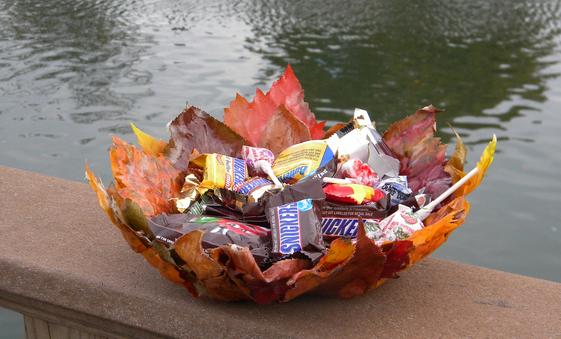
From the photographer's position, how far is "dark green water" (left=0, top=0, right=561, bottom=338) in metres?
3.65

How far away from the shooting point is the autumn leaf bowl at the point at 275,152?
4.08ft

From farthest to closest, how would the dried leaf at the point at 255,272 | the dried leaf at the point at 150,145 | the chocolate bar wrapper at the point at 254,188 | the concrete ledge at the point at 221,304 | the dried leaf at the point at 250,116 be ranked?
the dried leaf at the point at 250,116, the dried leaf at the point at 150,145, the chocolate bar wrapper at the point at 254,188, the concrete ledge at the point at 221,304, the dried leaf at the point at 255,272

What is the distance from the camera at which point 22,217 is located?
5.75 feet

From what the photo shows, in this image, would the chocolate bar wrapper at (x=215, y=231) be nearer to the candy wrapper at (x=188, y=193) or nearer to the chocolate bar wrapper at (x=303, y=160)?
the candy wrapper at (x=188, y=193)

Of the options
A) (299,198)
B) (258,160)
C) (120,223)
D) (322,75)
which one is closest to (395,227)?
(299,198)

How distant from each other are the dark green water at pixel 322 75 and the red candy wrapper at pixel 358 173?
5.25 ft

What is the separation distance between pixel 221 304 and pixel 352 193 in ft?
1.07

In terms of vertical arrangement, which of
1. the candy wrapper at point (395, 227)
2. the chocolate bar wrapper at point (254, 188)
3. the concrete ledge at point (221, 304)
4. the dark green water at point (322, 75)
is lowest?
the dark green water at point (322, 75)

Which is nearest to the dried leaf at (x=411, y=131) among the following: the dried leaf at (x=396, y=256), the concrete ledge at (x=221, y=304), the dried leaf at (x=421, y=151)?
the dried leaf at (x=421, y=151)

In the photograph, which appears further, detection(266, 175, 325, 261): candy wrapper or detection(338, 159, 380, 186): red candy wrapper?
detection(338, 159, 380, 186): red candy wrapper

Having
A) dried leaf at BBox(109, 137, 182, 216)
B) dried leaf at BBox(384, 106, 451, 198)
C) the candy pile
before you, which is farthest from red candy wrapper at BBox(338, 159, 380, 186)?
dried leaf at BBox(109, 137, 182, 216)

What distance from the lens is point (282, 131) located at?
1750 millimetres

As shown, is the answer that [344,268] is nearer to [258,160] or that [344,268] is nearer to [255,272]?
[255,272]

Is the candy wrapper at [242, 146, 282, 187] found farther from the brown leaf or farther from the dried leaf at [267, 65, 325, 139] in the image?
the brown leaf
